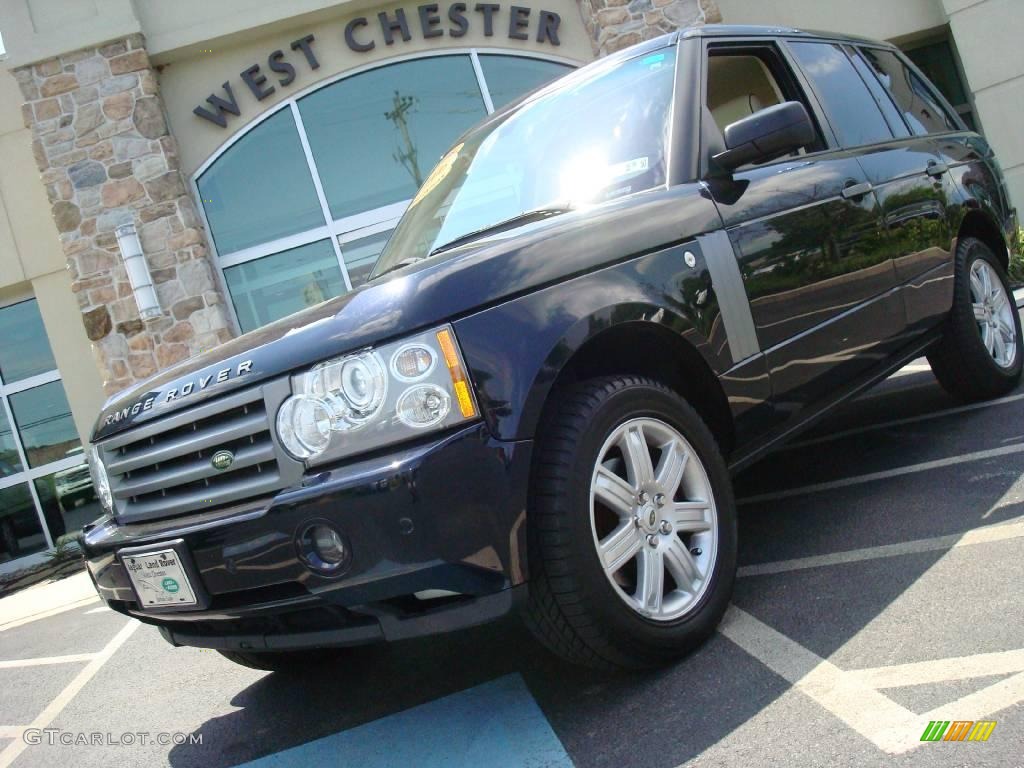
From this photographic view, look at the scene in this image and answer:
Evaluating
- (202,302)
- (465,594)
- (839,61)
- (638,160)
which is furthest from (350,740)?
(202,302)

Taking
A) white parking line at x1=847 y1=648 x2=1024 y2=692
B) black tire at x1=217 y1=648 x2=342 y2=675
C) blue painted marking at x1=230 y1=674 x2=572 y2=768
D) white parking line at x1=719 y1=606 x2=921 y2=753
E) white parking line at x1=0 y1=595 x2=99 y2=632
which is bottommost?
white parking line at x1=0 y1=595 x2=99 y2=632

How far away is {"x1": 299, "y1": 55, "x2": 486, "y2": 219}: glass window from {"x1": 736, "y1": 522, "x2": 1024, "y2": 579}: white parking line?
29.4 ft

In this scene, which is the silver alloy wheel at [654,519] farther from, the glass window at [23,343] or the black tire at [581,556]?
the glass window at [23,343]

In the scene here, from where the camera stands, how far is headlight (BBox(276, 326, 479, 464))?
2309mm

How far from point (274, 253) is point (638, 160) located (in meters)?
8.75

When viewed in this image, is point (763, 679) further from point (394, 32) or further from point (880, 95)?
point (394, 32)

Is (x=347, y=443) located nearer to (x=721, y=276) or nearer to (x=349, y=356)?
(x=349, y=356)

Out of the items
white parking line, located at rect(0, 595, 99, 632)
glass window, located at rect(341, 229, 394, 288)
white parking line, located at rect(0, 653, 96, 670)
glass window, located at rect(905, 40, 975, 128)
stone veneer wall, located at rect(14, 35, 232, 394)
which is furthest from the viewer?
glass window, located at rect(905, 40, 975, 128)

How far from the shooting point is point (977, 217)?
15.7 ft

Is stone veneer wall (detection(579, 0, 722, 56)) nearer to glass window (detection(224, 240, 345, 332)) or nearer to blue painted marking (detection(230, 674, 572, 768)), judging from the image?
glass window (detection(224, 240, 345, 332))

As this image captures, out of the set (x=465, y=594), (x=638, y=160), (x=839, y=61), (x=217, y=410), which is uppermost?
(x=839, y=61)

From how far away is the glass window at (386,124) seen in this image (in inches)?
452

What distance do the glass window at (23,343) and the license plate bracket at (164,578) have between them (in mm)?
10462

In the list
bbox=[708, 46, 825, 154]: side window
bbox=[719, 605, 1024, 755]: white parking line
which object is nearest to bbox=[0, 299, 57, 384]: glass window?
bbox=[708, 46, 825, 154]: side window
